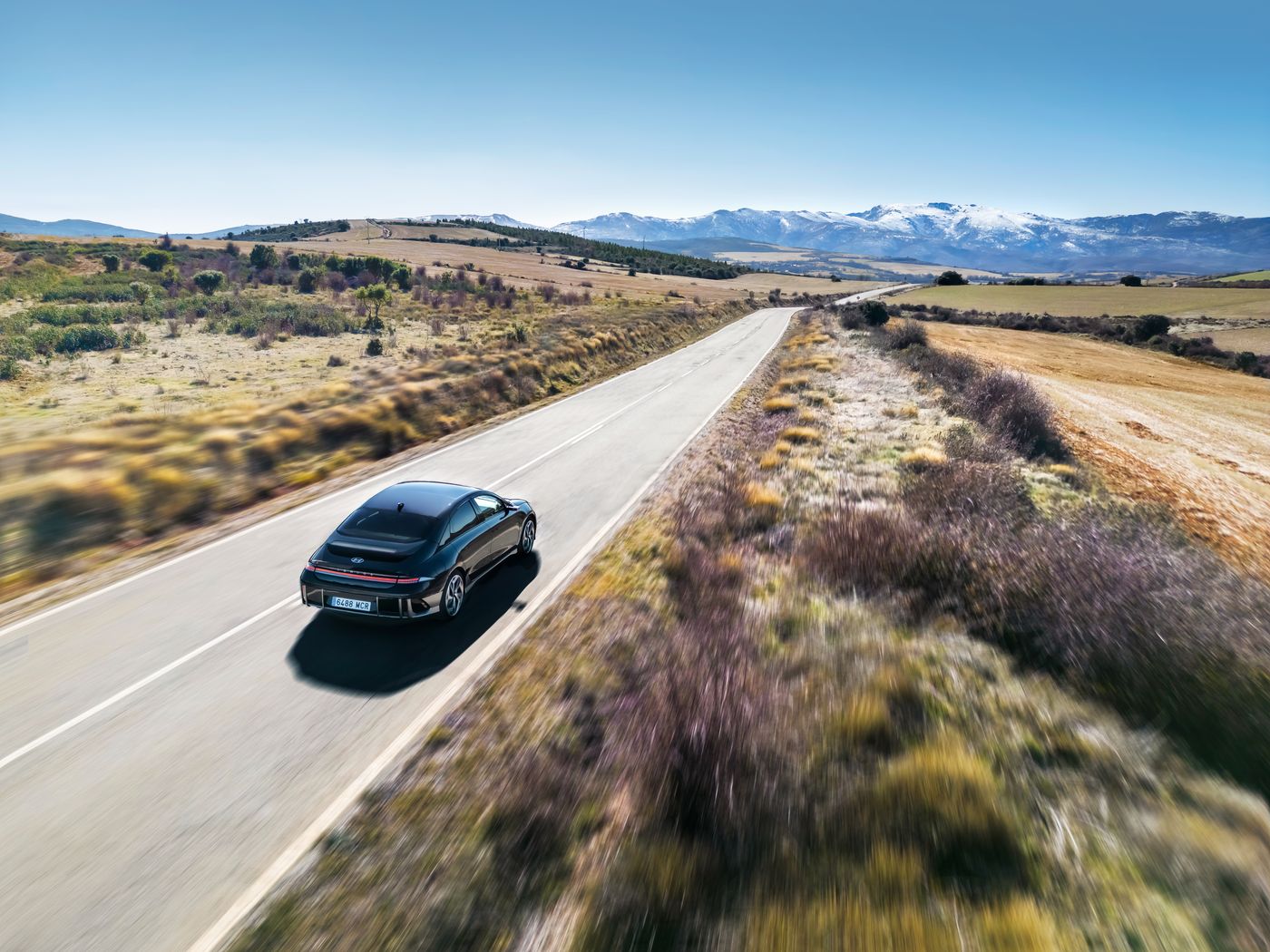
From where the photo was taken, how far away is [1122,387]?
1068 inches

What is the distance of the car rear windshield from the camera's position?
801 cm

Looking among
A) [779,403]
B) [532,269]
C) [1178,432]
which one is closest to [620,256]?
[532,269]

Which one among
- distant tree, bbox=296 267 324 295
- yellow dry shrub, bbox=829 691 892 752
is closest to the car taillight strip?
yellow dry shrub, bbox=829 691 892 752

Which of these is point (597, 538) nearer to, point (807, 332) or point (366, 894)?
point (366, 894)

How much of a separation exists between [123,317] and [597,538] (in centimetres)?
3471

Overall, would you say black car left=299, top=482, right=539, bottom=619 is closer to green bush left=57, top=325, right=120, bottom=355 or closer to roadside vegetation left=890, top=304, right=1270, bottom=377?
green bush left=57, top=325, right=120, bottom=355

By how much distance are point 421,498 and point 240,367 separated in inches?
813

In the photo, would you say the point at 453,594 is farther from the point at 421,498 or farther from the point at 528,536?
the point at 528,536

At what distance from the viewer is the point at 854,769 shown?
4.87m

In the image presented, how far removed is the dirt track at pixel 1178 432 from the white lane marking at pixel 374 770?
10730mm

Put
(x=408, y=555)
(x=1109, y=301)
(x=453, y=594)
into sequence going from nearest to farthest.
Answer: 1. (x=408, y=555)
2. (x=453, y=594)
3. (x=1109, y=301)

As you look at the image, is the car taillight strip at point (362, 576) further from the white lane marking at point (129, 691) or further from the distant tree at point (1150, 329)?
the distant tree at point (1150, 329)

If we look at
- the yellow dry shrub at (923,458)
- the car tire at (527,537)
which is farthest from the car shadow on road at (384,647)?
the yellow dry shrub at (923,458)

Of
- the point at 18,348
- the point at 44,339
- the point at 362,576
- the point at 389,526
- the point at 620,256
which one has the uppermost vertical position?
the point at 389,526
